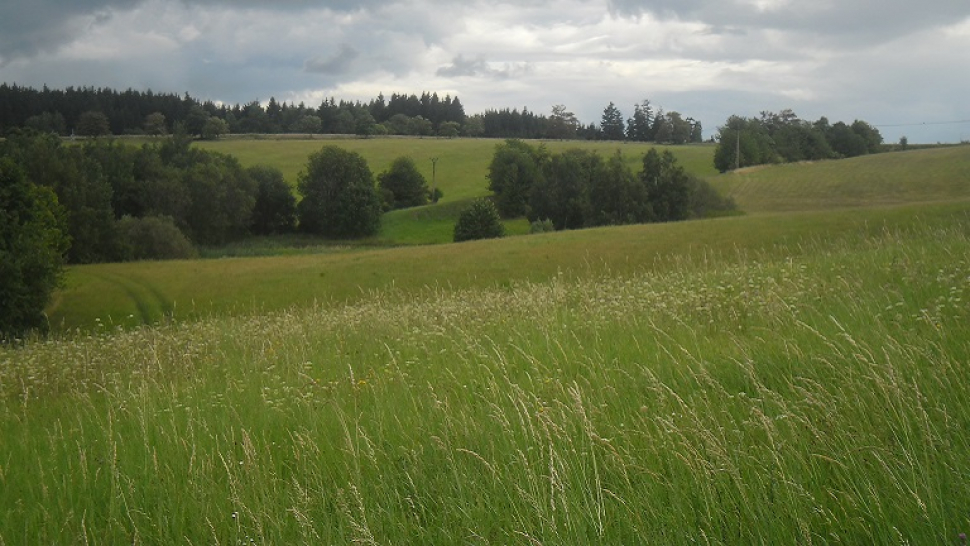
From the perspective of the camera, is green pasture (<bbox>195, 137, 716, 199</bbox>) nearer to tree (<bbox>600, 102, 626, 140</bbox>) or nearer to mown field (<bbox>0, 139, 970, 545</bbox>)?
tree (<bbox>600, 102, 626, 140</bbox>)

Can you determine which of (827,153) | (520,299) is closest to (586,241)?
(520,299)

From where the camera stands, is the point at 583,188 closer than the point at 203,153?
Yes

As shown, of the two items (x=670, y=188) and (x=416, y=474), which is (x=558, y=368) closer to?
(x=416, y=474)

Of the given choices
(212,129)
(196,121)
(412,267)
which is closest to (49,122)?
(212,129)

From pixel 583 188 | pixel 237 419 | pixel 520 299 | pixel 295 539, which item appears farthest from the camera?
pixel 583 188

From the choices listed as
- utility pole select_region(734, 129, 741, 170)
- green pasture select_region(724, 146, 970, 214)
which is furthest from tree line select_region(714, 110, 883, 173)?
green pasture select_region(724, 146, 970, 214)

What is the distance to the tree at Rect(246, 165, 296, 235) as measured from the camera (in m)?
86.5

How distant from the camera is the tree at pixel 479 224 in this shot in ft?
246

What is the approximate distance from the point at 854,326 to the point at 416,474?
14.4ft

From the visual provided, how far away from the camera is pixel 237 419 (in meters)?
5.84

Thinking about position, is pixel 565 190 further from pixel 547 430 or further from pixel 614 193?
pixel 547 430

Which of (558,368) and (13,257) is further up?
(558,368)

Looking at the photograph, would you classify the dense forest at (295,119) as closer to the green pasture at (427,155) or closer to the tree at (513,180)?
the green pasture at (427,155)

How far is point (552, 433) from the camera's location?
185 inches
